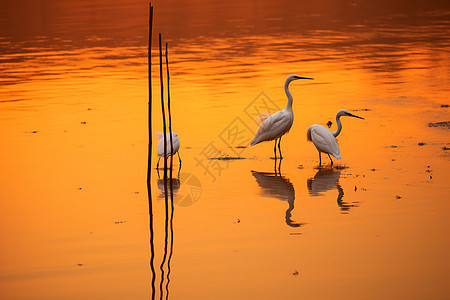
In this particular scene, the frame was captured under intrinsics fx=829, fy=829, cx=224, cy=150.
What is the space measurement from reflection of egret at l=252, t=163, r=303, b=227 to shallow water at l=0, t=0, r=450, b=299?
0.14ft

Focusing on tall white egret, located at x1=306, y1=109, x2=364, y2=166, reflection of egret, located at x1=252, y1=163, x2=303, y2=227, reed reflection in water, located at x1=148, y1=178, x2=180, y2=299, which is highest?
tall white egret, located at x1=306, y1=109, x2=364, y2=166

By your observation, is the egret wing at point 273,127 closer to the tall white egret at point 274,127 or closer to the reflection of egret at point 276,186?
the tall white egret at point 274,127

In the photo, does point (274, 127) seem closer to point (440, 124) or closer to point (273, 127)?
point (273, 127)

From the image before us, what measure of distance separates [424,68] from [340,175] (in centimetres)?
1118

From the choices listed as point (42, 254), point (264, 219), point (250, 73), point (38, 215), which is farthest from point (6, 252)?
point (250, 73)

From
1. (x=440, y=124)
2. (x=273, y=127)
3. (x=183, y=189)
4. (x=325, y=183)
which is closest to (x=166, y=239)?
(x=183, y=189)

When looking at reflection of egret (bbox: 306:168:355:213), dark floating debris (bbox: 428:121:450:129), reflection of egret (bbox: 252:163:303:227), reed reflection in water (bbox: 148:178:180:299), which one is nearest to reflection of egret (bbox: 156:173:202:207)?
reed reflection in water (bbox: 148:178:180:299)

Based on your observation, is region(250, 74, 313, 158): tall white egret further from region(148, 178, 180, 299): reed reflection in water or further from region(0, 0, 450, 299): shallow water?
region(148, 178, 180, 299): reed reflection in water

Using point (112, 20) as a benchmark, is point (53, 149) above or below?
below

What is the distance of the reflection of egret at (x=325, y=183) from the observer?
10388mm

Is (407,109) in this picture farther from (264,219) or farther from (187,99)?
(264,219)

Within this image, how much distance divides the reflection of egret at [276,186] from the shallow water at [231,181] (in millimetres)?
43

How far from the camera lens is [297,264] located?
8.05 meters

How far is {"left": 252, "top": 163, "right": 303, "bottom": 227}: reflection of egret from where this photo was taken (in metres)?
10.5
